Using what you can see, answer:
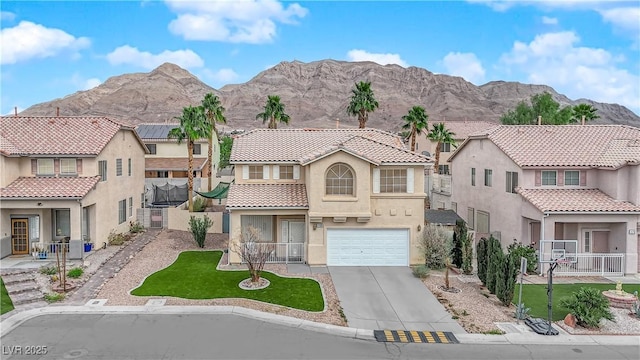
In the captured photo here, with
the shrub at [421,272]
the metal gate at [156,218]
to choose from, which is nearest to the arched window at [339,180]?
the shrub at [421,272]

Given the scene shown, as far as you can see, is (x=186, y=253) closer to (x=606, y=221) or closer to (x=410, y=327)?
(x=410, y=327)

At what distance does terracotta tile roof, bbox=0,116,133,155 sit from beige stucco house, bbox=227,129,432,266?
848 centimetres

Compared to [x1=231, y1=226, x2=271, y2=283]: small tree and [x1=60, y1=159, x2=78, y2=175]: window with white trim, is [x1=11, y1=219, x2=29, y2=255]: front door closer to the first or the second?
[x1=60, y1=159, x2=78, y2=175]: window with white trim

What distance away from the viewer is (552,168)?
85.6 ft

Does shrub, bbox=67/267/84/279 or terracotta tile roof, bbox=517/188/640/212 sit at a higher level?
terracotta tile roof, bbox=517/188/640/212

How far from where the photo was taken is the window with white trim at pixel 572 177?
2636cm

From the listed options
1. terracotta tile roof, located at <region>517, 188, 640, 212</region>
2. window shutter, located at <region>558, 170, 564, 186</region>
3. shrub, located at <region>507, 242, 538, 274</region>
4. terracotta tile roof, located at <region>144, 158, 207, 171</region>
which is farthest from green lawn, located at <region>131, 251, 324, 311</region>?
terracotta tile roof, located at <region>144, 158, 207, 171</region>

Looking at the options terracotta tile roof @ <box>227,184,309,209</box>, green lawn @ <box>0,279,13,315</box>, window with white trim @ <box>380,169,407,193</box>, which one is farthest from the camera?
window with white trim @ <box>380,169,407,193</box>

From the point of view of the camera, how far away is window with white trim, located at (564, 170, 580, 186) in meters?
26.4

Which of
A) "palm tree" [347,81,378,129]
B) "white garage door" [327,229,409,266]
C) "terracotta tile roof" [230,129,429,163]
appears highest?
"palm tree" [347,81,378,129]

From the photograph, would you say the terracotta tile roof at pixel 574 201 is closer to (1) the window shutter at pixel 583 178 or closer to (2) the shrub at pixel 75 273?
(1) the window shutter at pixel 583 178

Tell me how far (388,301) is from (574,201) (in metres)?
12.0

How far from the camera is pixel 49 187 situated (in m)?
25.5

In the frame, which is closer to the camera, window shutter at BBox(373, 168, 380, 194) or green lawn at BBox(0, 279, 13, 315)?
green lawn at BBox(0, 279, 13, 315)
